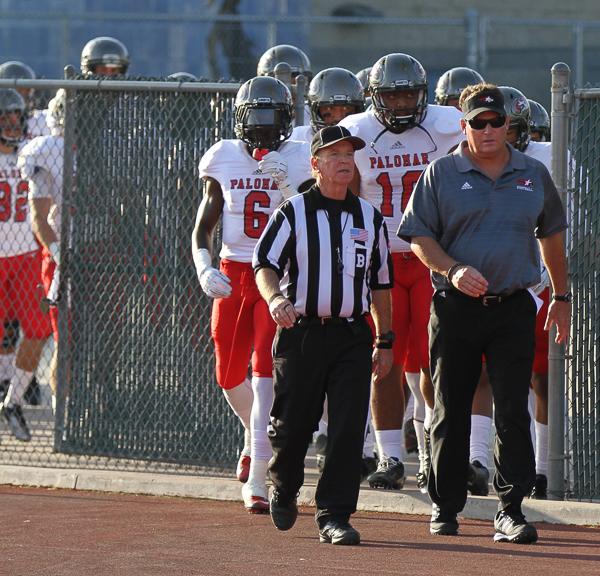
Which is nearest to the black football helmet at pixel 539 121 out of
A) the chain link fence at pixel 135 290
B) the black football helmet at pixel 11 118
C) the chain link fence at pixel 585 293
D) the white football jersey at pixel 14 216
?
the chain link fence at pixel 585 293

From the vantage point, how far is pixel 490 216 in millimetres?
7535

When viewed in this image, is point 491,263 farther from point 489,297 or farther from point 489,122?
point 489,122

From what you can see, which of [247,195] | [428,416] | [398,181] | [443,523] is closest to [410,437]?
[428,416]

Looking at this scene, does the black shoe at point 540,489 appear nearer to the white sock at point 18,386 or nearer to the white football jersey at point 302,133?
the white football jersey at point 302,133

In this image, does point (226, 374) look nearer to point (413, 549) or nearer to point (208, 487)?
point (208, 487)

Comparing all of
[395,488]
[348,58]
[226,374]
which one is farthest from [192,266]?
[348,58]

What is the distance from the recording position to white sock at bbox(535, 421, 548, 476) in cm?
897

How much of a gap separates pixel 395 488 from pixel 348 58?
11.5 metres

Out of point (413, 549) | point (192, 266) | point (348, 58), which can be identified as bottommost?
point (413, 549)

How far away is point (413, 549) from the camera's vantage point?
293 inches

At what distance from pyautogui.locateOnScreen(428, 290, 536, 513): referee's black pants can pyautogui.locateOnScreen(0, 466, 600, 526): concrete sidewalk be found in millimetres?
726

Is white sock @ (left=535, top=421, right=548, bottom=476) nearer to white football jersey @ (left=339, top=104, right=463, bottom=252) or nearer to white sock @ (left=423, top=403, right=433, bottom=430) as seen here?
white sock @ (left=423, top=403, right=433, bottom=430)

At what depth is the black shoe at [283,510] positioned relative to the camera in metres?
7.73

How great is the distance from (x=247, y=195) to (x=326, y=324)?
1509mm
